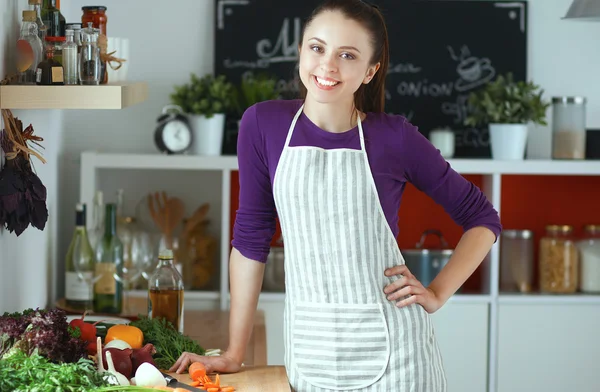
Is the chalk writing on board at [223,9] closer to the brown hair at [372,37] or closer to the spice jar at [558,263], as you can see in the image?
the spice jar at [558,263]

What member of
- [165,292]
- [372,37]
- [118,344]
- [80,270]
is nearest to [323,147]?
[372,37]

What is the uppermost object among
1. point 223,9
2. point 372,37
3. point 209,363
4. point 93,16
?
point 223,9

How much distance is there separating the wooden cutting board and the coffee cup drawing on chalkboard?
1906 mm

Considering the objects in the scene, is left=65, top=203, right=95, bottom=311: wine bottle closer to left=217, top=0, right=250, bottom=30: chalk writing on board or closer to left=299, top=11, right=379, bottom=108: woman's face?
left=217, top=0, right=250, bottom=30: chalk writing on board

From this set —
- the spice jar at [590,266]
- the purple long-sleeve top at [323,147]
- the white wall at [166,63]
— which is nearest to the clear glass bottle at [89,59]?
the purple long-sleeve top at [323,147]

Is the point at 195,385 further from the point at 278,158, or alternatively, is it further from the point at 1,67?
the point at 1,67

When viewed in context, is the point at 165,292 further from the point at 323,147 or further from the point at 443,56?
the point at 443,56

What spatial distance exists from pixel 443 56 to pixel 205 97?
0.95 meters

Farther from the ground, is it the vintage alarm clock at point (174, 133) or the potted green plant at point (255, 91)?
the potted green plant at point (255, 91)

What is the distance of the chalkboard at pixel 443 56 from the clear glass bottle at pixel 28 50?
1542mm

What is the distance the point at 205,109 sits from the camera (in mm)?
3271

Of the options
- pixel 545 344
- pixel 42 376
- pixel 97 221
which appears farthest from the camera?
pixel 545 344

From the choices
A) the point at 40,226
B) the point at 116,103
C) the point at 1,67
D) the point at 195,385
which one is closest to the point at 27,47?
the point at 1,67

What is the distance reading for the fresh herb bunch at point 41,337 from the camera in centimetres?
162
